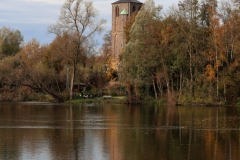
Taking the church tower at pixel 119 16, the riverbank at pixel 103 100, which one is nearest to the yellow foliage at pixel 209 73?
the riverbank at pixel 103 100

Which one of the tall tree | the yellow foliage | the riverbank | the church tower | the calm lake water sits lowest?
the calm lake water

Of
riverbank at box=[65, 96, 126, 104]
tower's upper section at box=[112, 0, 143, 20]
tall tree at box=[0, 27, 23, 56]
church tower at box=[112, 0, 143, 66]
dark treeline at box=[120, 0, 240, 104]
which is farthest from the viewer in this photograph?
tower's upper section at box=[112, 0, 143, 20]

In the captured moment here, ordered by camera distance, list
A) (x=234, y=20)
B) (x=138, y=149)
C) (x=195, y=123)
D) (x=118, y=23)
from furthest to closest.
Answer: (x=118, y=23) → (x=234, y=20) → (x=195, y=123) → (x=138, y=149)

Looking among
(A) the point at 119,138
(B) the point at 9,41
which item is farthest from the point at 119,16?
(A) the point at 119,138

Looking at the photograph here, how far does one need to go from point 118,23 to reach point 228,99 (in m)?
60.7

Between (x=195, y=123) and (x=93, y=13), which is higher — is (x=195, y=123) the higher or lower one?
the lower one

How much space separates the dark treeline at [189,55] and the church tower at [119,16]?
50645mm

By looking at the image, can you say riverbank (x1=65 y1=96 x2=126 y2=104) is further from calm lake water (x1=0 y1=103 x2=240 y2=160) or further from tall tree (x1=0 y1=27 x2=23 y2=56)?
tall tree (x1=0 y1=27 x2=23 y2=56)

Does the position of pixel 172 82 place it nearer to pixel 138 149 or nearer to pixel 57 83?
pixel 57 83

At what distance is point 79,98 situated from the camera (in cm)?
6431

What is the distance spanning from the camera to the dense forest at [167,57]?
187 feet

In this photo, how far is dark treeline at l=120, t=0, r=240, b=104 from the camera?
5669 cm

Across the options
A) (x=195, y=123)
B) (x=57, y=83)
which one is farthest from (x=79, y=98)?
(x=195, y=123)

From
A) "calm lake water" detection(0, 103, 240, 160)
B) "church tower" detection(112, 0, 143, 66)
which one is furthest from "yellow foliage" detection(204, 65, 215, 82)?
"church tower" detection(112, 0, 143, 66)
